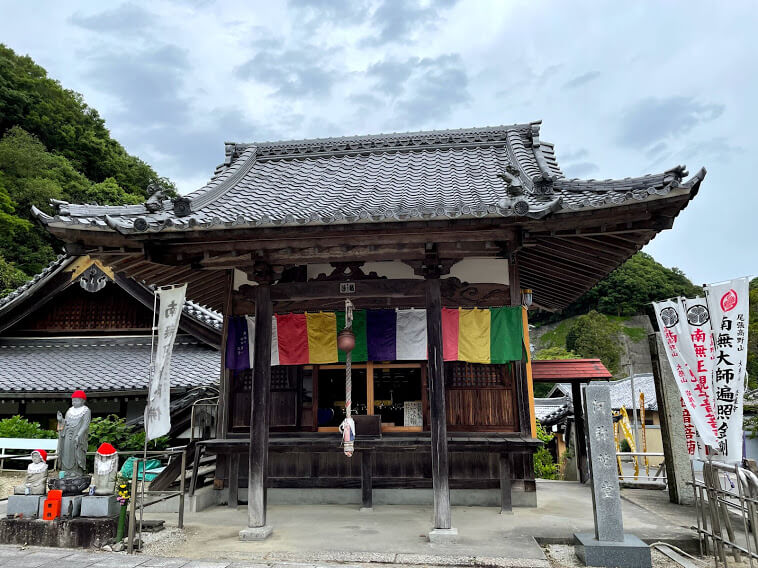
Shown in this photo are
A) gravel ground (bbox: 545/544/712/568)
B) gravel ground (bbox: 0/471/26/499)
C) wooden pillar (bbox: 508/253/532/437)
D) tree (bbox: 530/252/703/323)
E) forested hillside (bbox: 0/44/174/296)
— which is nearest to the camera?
gravel ground (bbox: 545/544/712/568)

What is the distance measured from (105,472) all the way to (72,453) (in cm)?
71

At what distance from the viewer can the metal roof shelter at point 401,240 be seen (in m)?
6.81

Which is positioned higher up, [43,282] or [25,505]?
[43,282]

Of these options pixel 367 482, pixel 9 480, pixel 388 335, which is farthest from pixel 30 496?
pixel 9 480

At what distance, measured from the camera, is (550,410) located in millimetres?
36281

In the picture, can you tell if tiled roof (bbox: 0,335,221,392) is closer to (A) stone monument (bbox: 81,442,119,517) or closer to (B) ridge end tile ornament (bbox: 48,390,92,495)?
(B) ridge end tile ornament (bbox: 48,390,92,495)

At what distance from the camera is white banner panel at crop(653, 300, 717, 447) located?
296 inches

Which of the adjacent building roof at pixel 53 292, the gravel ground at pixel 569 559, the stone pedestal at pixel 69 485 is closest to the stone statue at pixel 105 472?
the stone pedestal at pixel 69 485

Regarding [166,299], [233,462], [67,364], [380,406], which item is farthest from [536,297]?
[67,364]

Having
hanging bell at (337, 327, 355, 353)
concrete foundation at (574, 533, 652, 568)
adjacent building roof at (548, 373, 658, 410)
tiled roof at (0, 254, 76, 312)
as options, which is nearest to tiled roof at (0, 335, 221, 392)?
tiled roof at (0, 254, 76, 312)

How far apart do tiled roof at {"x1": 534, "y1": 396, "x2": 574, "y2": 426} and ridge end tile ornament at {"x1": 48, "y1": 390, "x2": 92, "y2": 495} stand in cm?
2148

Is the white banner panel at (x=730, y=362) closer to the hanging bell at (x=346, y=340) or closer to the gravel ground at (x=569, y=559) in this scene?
the gravel ground at (x=569, y=559)

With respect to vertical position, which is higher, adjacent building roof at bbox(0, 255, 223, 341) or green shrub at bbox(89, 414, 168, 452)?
adjacent building roof at bbox(0, 255, 223, 341)

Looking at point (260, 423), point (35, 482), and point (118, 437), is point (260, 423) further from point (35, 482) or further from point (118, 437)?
point (118, 437)
